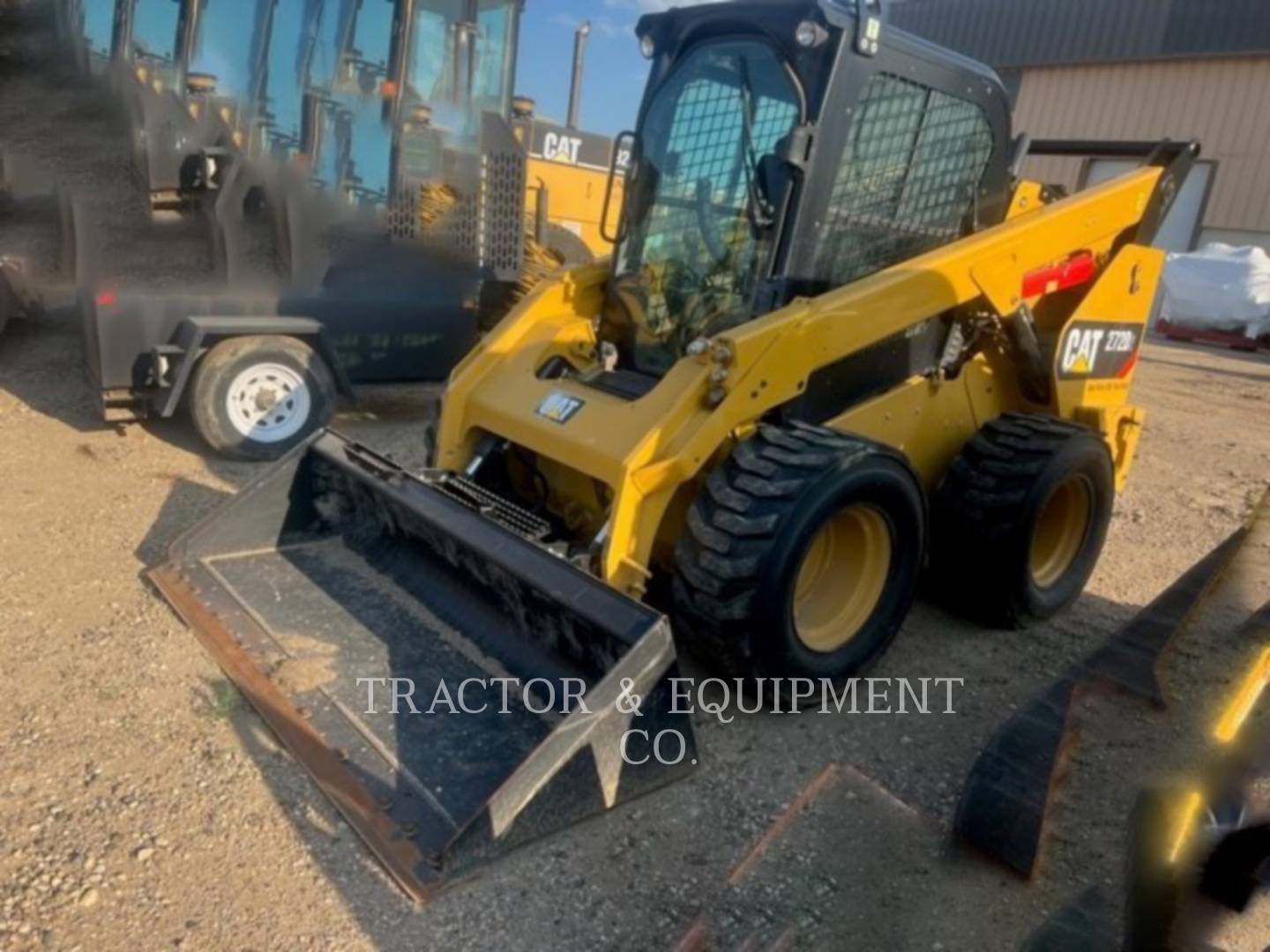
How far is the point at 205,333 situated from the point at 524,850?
12.8ft

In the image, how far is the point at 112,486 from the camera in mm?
5090

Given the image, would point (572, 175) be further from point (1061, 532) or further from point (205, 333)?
point (1061, 532)

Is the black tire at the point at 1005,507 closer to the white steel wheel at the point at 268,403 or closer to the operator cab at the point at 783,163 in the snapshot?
the operator cab at the point at 783,163

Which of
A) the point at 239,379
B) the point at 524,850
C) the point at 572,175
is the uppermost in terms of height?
the point at 572,175

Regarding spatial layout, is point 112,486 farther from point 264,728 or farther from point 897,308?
point 897,308

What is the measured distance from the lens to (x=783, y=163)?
346cm

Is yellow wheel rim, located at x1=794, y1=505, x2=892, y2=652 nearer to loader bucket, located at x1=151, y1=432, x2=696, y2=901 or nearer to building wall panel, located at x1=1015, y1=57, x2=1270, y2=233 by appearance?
loader bucket, located at x1=151, y1=432, x2=696, y2=901

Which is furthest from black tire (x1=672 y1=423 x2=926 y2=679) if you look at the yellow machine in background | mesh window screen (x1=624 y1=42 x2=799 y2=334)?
the yellow machine in background

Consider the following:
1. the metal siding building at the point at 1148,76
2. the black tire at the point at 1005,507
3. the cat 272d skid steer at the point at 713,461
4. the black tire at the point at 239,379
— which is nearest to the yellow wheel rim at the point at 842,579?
the cat 272d skid steer at the point at 713,461

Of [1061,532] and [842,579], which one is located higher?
[1061,532]

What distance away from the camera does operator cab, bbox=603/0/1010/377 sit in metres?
3.48

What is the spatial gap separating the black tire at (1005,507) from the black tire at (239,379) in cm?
344

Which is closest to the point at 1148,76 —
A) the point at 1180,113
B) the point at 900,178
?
the point at 1180,113

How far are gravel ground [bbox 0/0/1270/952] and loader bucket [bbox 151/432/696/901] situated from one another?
4.8 inches
